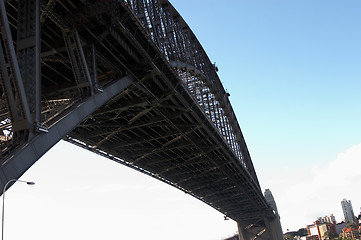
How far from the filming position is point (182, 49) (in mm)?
36344

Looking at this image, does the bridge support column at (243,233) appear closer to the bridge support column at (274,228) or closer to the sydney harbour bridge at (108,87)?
the bridge support column at (274,228)

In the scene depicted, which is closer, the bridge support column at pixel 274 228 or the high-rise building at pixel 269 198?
the bridge support column at pixel 274 228

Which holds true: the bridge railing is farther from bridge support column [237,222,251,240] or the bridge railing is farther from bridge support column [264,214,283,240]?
bridge support column [237,222,251,240]

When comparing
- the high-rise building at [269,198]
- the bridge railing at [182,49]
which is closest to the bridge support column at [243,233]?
the high-rise building at [269,198]

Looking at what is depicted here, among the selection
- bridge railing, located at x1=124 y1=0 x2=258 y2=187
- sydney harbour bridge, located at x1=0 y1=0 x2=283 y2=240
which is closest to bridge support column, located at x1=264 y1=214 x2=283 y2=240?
bridge railing, located at x1=124 y1=0 x2=258 y2=187

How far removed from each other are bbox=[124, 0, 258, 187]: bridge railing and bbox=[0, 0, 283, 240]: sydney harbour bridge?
0.43 feet

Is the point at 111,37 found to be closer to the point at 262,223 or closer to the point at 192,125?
the point at 192,125

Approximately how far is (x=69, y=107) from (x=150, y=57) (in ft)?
28.0

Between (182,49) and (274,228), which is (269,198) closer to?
(274,228)

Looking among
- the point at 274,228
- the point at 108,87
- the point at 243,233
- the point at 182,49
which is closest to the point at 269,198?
the point at 274,228

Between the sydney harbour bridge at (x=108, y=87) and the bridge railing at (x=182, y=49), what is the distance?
0.13 m

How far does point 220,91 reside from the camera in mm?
55688

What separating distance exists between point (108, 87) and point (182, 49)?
19084 millimetres

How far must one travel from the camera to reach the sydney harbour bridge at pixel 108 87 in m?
11.9
